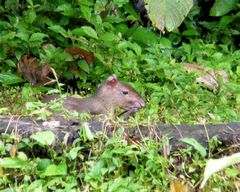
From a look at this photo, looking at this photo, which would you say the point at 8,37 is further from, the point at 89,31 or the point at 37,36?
the point at 89,31

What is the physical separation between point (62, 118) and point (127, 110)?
1.96m

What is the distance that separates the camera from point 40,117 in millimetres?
4078

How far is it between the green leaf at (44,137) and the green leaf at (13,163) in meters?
0.15

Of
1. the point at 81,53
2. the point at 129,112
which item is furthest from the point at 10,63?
the point at 129,112

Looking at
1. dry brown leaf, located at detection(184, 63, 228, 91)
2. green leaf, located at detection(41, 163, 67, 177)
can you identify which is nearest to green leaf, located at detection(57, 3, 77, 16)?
dry brown leaf, located at detection(184, 63, 228, 91)

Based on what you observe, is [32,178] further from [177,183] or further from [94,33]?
[94,33]

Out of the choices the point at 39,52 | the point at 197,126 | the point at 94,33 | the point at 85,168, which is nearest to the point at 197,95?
the point at 94,33

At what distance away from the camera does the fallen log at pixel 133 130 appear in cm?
390

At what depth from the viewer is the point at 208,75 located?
6742 mm

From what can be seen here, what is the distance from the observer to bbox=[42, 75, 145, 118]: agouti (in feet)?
19.6

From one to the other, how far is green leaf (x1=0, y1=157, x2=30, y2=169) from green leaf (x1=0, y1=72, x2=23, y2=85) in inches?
122

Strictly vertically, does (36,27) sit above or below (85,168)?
below

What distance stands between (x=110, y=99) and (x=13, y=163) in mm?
2851

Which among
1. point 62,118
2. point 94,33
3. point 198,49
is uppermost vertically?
point 62,118
